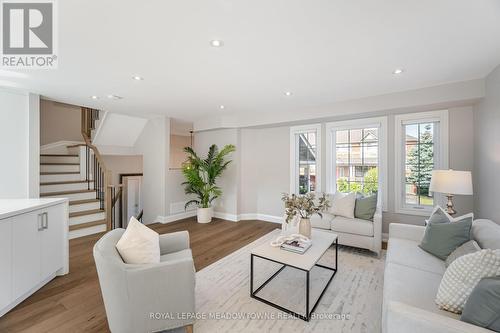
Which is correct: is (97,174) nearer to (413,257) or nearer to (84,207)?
(84,207)

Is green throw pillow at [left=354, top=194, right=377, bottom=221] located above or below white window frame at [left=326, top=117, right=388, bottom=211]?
below

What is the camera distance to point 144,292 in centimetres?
150

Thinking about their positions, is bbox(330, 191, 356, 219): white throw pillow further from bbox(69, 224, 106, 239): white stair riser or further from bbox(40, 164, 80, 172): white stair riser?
bbox(40, 164, 80, 172): white stair riser

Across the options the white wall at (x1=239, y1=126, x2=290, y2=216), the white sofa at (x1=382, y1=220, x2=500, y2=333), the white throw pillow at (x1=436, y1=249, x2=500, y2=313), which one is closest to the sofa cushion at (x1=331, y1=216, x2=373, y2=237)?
the white sofa at (x1=382, y1=220, x2=500, y2=333)

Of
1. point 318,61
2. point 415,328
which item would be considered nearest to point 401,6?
point 318,61

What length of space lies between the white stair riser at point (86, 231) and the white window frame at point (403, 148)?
569 cm

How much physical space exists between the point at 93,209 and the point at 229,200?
9.55 feet

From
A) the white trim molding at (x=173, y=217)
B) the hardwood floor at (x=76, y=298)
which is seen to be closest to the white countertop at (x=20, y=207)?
the hardwood floor at (x=76, y=298)

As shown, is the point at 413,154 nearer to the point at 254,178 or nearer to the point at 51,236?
the point at 254,178

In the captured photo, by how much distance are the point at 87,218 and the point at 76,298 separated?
2.54 meters

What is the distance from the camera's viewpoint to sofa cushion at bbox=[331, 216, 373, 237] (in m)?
3.20

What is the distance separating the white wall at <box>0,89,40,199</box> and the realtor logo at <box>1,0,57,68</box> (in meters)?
1.11

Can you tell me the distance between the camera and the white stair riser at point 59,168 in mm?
4695

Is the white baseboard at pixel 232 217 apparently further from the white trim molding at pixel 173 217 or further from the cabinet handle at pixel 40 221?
the cabinet handle at pixel 40 221
